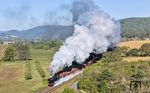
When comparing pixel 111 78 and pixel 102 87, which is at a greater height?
pixel 111 78

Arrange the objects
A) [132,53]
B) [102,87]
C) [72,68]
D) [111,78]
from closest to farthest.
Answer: [72,68] < [102,87] < [111,78] < [132,53]

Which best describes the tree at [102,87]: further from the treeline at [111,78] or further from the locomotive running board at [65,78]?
the locomotive running board at [65,78]

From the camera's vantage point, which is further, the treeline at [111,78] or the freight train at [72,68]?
the treeline at [111,78]

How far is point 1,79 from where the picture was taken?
325 ft

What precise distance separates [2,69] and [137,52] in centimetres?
4597

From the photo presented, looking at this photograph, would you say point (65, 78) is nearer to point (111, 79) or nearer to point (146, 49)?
point (111, 79)

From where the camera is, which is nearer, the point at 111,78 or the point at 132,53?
the point at 111,78

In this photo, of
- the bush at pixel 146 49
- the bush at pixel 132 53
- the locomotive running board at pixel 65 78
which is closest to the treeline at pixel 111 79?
the locomotive running board at pixel 65 78

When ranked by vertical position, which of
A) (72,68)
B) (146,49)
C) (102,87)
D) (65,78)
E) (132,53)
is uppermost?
(72,68)

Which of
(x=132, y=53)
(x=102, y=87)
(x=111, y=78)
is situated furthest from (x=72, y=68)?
(x=132, y=53)

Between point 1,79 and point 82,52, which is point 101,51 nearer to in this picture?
point 82,52

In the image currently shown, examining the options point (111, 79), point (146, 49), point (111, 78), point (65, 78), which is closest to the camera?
point (65, 78)

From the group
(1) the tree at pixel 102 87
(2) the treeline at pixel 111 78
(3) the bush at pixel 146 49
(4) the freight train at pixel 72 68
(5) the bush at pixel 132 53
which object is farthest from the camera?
(3) the bush at pixel 146 49

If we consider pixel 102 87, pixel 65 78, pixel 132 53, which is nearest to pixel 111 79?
pixel 102 87
